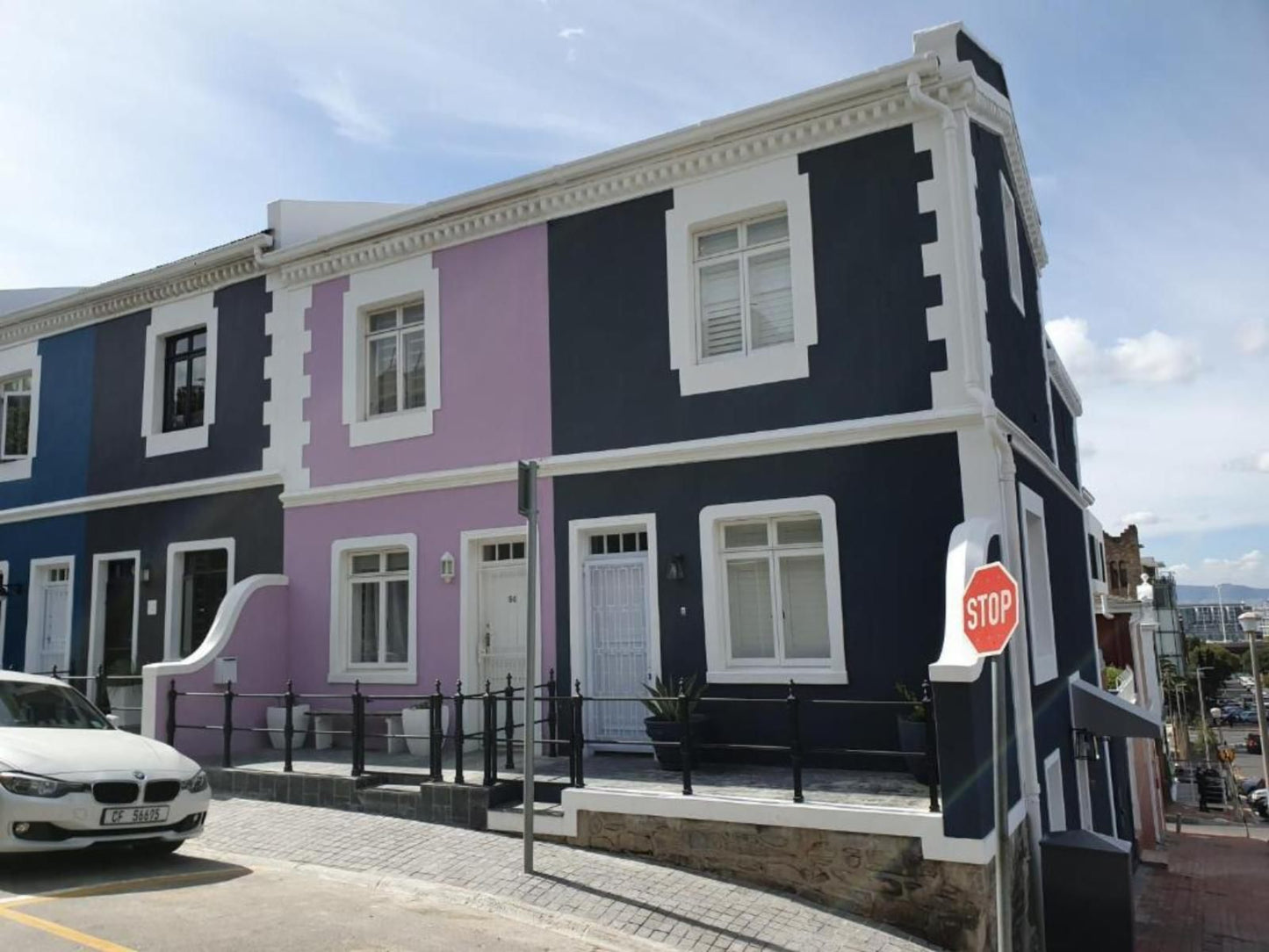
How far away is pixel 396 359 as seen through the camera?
43.4ft

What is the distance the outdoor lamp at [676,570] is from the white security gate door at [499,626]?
6.59 ft

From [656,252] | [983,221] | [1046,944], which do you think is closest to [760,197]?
[656,252]

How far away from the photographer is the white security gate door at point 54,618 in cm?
1556

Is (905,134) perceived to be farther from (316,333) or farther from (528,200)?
(316,333)

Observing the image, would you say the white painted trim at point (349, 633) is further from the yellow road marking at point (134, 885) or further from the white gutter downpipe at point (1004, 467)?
the white gutter downpipe at point (1004, 467)

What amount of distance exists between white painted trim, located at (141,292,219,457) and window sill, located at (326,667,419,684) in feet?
14.1

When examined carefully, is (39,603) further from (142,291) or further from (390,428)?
(390,428)

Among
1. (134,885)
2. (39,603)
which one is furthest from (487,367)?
(39,603)

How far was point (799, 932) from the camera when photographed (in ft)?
23.1

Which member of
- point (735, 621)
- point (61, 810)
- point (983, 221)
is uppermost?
point (983, 221)

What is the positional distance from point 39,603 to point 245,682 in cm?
595

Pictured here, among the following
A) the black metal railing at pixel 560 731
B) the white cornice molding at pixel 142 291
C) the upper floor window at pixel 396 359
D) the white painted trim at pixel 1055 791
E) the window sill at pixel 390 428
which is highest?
the white cornice molding at pixel 142 291

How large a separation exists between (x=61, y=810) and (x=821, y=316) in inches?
311

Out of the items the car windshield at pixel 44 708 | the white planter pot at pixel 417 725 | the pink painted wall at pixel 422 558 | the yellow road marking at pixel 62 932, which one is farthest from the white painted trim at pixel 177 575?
the yellow road marking at pixel 62 932
